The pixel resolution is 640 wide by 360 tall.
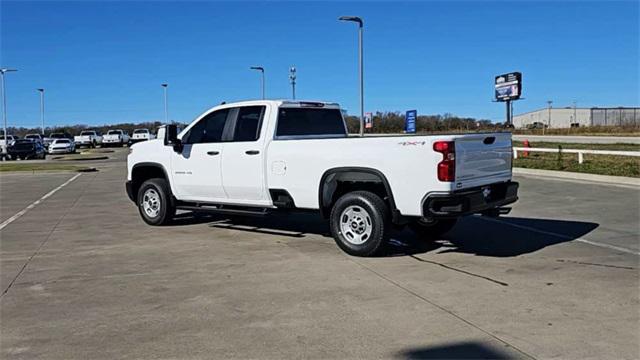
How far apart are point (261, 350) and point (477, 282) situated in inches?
113

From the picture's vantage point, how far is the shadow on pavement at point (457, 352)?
14.3 feet

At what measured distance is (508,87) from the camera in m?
44.9

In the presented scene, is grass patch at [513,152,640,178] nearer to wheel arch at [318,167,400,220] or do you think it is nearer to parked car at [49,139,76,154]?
wheel arch at [318,167,400,220]

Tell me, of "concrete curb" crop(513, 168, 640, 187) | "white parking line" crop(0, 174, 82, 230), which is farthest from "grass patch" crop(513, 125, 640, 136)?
"white parking line" crop(0, 174, 82, 230)

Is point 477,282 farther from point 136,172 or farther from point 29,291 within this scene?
point 136,172

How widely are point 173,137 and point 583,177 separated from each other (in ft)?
44.2

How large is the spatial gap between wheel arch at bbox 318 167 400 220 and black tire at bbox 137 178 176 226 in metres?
3.45

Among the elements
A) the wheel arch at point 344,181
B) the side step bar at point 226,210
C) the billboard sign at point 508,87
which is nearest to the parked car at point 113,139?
the billboard sign at point 508,87

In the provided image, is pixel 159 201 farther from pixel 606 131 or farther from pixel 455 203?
pixel 606 131

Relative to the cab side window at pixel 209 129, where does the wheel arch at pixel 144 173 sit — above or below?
below

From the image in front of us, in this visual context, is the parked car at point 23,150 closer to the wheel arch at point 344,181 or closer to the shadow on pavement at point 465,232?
the shadow on pavement at point 465,232

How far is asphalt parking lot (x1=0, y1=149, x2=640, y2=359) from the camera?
15.3ft

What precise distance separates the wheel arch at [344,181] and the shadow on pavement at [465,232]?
54 cm

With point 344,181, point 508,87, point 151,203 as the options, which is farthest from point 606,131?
point 344,181
